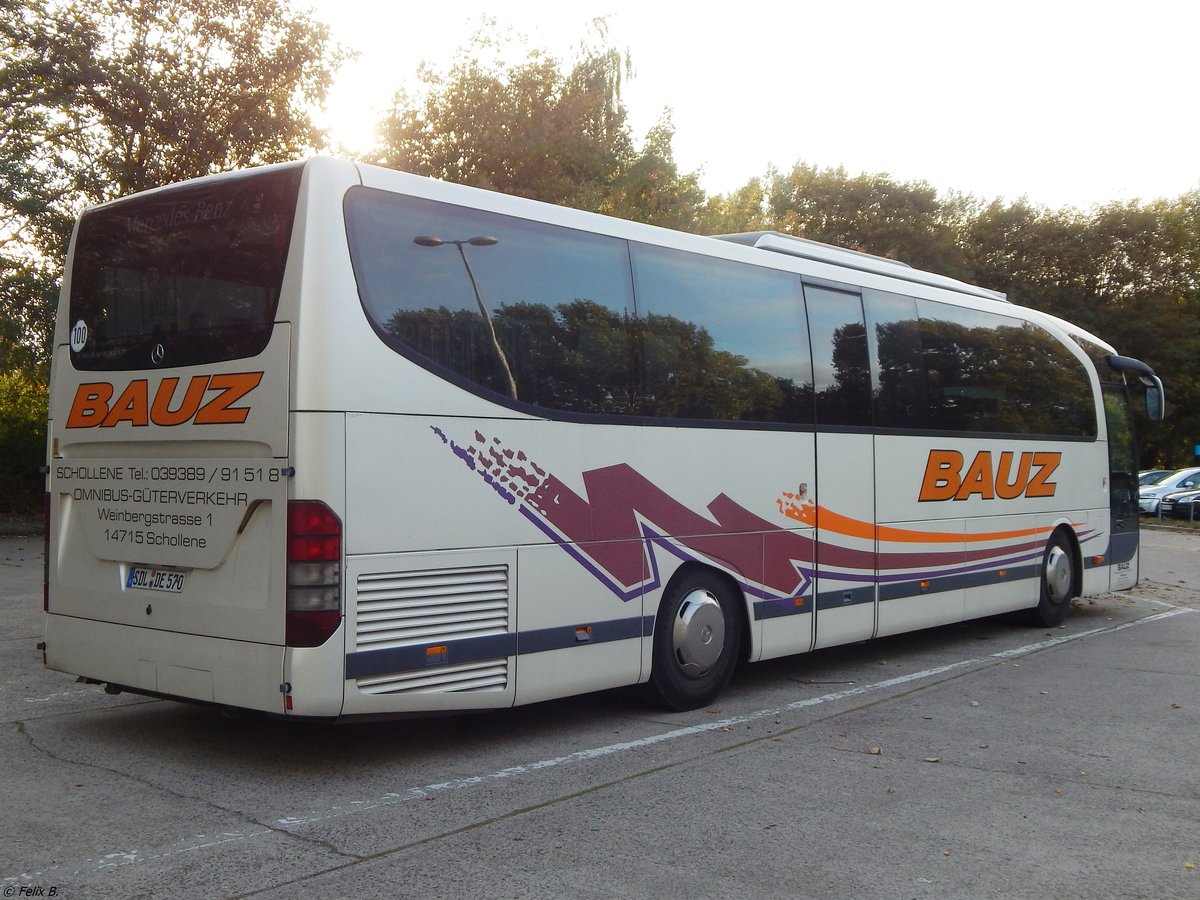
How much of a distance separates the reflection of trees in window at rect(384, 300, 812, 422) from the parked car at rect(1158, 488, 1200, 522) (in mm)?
31354

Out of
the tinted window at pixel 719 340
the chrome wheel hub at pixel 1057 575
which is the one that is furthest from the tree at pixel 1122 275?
the tinted window at pixel 719 340

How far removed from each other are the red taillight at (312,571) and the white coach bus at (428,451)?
0.5 inches

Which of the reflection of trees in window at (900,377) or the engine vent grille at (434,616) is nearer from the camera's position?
the engine vent grille at (434,616)

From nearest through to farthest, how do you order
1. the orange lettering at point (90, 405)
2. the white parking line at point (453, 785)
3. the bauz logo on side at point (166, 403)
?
the white parking line at point (453, 785), the bauz logo on side at point (166, 403), the orange lettering at point (90, 405)

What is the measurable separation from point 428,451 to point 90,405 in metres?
2.19

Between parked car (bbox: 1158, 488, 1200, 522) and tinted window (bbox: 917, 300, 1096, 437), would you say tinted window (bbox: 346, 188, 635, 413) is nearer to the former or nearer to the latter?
tinted window (bbox: 917, 300, 1096, 437)

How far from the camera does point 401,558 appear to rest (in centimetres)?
629

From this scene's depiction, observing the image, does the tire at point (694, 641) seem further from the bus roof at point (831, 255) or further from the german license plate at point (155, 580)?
the german license plate at point (155, 580)

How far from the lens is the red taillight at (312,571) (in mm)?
5988

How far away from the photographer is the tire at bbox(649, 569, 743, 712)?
7.99m

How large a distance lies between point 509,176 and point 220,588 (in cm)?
2280

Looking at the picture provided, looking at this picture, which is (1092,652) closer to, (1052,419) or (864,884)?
(1052,419)

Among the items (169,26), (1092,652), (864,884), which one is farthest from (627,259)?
(169,26)

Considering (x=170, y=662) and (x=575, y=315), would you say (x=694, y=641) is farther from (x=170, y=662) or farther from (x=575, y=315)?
(x=170, y=662)
